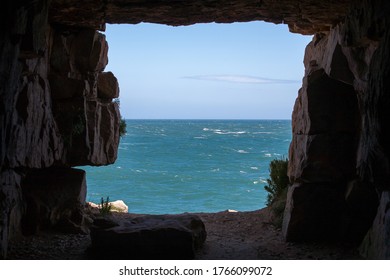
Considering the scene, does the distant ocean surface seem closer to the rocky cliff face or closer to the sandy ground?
the rocky cliff face

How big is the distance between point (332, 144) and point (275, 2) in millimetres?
3085

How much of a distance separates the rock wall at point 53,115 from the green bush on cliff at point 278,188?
4040 mm

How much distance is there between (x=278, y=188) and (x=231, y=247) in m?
3.46

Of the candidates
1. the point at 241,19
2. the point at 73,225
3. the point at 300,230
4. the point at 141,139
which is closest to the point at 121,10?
the point at 241,19

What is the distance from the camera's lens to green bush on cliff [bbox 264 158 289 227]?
1037 centimetres

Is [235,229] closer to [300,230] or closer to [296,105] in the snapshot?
[300,230]

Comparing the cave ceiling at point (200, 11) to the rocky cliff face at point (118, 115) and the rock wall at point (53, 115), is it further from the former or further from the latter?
the rock wall at point (53, 115)

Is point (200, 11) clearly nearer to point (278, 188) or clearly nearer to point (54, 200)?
point (54, 200)

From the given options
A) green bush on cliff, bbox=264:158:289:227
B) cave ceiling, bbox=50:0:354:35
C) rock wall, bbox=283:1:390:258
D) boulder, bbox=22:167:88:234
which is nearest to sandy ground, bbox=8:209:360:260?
boulder, bbox=22:167:88:234

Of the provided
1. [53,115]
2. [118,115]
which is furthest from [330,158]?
[53,115]

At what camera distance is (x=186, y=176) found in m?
34.8

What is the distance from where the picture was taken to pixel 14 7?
5430 mm

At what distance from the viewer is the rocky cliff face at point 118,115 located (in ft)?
20.6

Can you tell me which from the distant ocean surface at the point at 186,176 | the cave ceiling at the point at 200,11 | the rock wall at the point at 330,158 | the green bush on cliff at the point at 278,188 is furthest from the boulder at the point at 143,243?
the distant ocean surface at the point at 186,176
